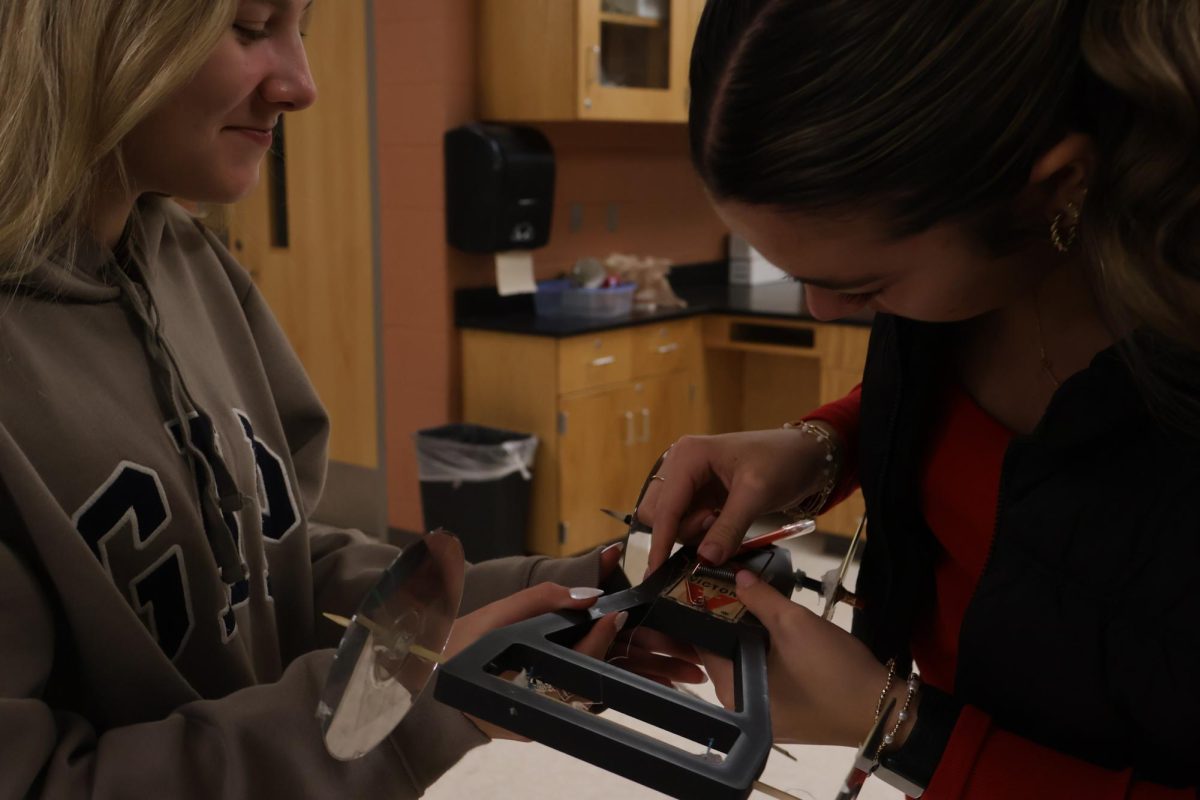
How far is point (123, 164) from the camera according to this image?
40.8 inches

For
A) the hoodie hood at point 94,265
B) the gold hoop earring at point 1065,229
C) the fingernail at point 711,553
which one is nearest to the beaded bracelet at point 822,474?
the fingernail at point 711,553

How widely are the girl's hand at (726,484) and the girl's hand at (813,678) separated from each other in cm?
14

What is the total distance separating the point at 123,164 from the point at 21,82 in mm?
129

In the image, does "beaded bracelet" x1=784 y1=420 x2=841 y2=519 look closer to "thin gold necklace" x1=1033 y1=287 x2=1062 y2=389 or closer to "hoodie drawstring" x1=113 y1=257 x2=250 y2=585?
"thin gold necklace" x1=1033 y1=287 x2=1062 y2=389

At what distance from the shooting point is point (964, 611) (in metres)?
1.01

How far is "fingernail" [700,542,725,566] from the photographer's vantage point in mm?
1040

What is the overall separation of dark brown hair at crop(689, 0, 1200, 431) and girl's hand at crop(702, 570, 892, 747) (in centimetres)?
32

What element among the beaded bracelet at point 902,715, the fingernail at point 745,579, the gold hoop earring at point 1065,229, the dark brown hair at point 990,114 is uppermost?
the dark brown hair at point 990,114

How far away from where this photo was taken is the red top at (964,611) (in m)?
0.82

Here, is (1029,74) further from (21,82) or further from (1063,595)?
(21,82)

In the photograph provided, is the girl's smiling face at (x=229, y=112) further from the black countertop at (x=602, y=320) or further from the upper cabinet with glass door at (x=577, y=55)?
the upper cabinet with glass door at (x=577, y=55)

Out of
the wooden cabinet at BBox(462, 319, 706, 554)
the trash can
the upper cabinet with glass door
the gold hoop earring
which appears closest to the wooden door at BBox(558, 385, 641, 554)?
the wooden cabinet at BBox(462, 319, 706, 554)

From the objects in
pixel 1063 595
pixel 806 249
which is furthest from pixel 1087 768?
pixel 806 249

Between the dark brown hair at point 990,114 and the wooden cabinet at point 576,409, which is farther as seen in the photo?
the wooden cabinet at point 576,409
